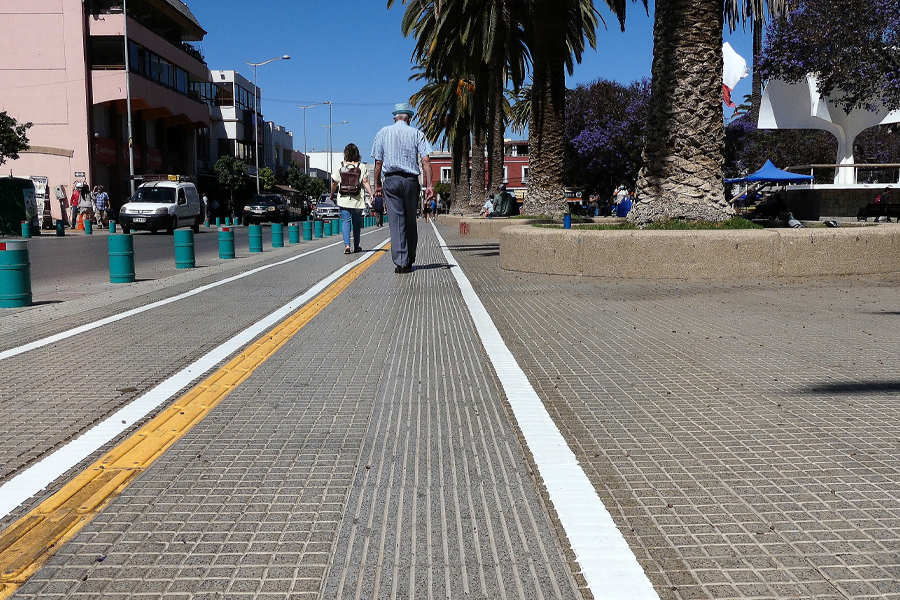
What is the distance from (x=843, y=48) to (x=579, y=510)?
105 feet

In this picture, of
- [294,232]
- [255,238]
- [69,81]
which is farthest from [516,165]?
[255,238]

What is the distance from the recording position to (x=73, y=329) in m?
7.64

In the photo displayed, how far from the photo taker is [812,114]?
42000 millimetres

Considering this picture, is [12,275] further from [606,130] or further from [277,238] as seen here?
[606,130]

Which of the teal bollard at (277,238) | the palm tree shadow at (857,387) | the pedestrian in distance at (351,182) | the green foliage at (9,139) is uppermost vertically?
the green foliage at (9,139)

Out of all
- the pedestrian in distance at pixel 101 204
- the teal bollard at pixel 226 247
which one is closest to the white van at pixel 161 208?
the pedestrian in distance at pixel 101 204

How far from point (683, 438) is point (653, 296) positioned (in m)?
5.80

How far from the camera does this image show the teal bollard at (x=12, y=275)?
9.24m

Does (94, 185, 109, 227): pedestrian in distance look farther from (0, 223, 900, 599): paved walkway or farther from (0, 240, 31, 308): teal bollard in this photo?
(0, 223, 900, 599): paved walkway

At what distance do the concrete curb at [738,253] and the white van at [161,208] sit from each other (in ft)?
79.2

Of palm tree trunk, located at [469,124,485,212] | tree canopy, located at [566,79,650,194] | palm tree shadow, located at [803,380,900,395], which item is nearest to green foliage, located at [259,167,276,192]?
tree canopy, located at [566,79,650,194]

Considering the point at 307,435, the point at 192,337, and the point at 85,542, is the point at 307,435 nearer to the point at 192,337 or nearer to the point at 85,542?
the point at 85,542

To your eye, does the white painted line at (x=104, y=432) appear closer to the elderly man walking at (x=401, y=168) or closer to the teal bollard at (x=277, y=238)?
the elderly man walking at (x=401, y=168)

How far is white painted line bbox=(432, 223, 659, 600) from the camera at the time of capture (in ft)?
8.32
